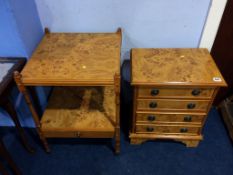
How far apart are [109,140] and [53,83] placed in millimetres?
791

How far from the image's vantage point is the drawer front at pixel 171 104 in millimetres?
1386

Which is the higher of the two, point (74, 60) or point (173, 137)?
point (74, 60)

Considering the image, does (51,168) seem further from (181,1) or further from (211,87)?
(181,1)

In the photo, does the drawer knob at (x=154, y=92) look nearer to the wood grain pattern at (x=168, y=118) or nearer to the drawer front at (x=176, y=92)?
the drawer front at (x=176, y=92)

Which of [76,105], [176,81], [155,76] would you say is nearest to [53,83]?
[76,105]

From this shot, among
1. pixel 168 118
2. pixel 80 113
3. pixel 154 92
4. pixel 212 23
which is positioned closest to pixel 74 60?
Result: pixel 80 113

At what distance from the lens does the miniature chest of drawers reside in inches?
50.8

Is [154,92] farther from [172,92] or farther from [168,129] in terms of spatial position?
[168,129]

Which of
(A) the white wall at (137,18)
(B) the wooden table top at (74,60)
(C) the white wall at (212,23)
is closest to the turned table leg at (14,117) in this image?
(B) the wooden table top at (74,60)

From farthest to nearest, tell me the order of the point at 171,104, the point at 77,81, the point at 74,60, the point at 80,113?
the point at 80,113 < the point at 171,104 < the point at 74,60 < the point at 77,81

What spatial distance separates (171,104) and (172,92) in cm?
11

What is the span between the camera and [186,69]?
1.36 meters

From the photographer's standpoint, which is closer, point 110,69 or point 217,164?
point 110,69

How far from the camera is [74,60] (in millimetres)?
1299
